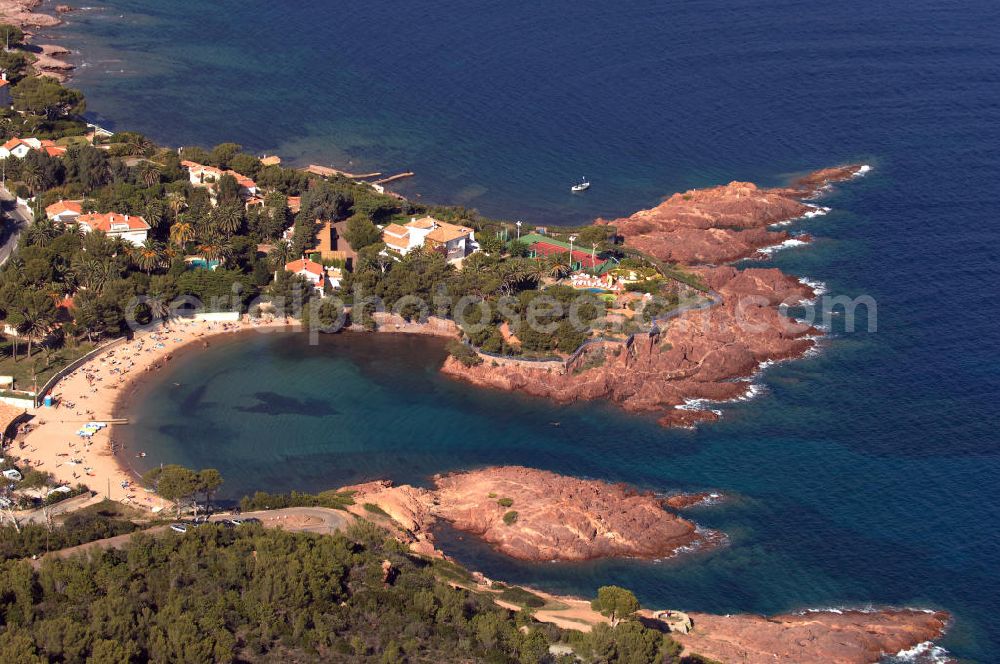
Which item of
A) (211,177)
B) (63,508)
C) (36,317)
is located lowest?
(63,508)

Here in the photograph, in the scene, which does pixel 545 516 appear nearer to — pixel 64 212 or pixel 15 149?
pixel 64 212

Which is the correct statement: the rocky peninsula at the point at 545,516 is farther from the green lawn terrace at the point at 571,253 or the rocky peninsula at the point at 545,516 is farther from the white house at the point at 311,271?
the green lawn terrace at the point at 571,253

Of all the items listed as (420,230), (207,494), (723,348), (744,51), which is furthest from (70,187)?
(744,51)

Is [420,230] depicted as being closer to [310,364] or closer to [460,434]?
[310,364]

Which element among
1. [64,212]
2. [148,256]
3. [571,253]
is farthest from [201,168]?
[571,253]

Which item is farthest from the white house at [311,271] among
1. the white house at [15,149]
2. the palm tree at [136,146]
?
the white house at [15,149]

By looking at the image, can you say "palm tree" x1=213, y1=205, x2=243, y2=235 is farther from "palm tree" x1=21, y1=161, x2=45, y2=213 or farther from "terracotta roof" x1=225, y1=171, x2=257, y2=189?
"palm tree" x1=21, y1=161, x2=45, y2=213

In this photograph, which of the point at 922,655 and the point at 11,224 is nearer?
the point at 922,655

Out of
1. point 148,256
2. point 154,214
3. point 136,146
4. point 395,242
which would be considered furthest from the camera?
point 136,146
